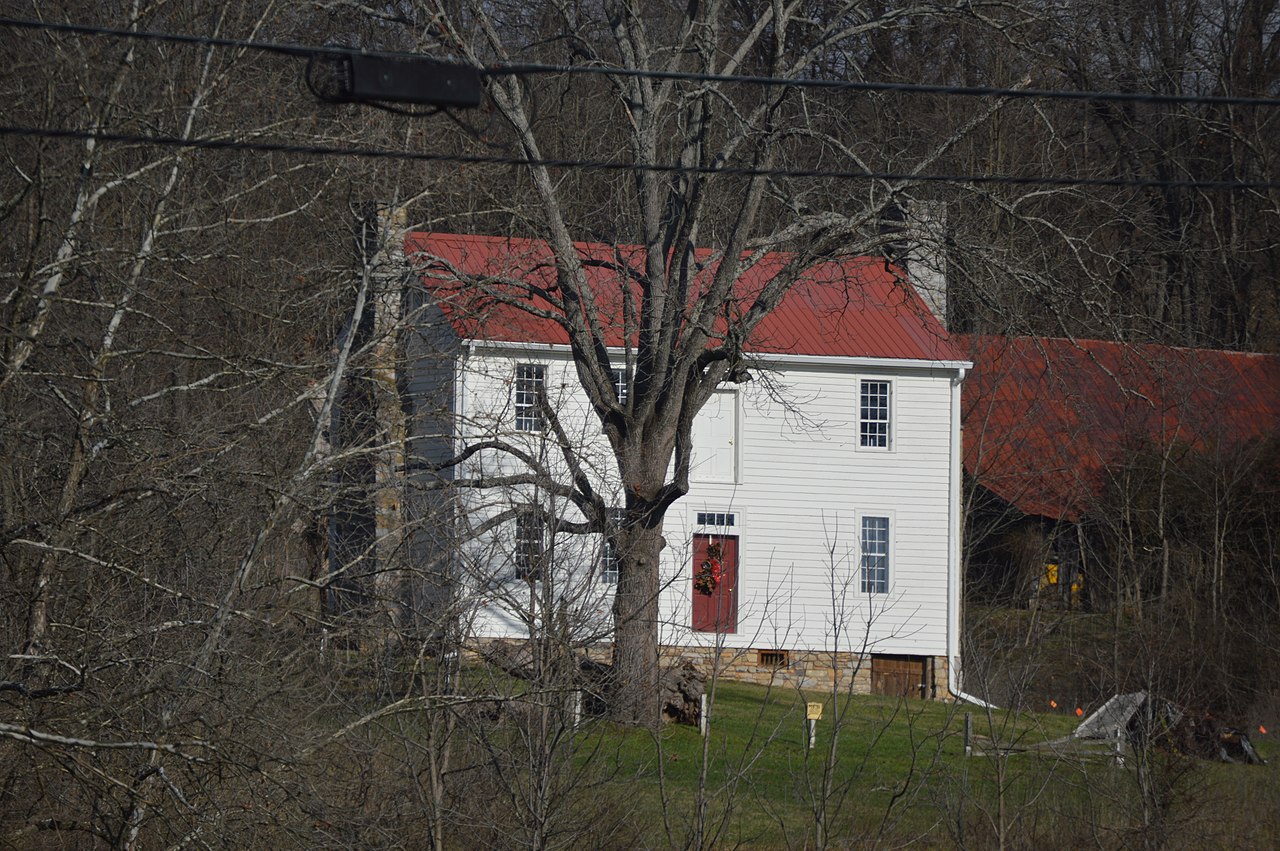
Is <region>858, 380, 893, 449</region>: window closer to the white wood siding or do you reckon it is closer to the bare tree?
the white wood siding

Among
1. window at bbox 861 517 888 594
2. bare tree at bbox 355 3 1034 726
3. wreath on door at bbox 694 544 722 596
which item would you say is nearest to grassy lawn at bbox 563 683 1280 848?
wreath on door at bbox 694 544 722 596

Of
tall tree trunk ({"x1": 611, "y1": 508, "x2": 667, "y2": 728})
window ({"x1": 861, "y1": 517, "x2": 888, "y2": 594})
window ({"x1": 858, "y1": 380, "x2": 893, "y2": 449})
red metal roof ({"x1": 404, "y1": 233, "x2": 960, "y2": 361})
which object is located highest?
red metal roof ({"x1": 404, "y1": 233, "x2": 960, "y2": 361})

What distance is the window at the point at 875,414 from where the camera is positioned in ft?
91.5

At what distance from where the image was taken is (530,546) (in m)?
10.2

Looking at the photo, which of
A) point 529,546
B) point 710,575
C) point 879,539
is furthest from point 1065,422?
point 529,546

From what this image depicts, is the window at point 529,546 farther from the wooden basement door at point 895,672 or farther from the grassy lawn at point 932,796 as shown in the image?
the wooden basement door at point 895,672

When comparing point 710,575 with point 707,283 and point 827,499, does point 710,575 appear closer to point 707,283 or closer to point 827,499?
point 707,283

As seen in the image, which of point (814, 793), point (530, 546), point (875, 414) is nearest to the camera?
point (530, 546)

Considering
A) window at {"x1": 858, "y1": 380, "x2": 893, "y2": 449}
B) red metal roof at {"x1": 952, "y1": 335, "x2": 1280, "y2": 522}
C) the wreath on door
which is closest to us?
the wreath on door

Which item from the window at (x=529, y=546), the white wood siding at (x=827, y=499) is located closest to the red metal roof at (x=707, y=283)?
the white wood siding at (x=827, y=499)

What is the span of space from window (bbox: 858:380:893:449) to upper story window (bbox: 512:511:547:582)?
17903 millimetres

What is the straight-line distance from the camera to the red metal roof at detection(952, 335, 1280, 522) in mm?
33406

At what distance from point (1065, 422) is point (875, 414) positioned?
9.39 meters

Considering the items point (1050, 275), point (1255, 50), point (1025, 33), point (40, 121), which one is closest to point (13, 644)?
point (40, 121)
